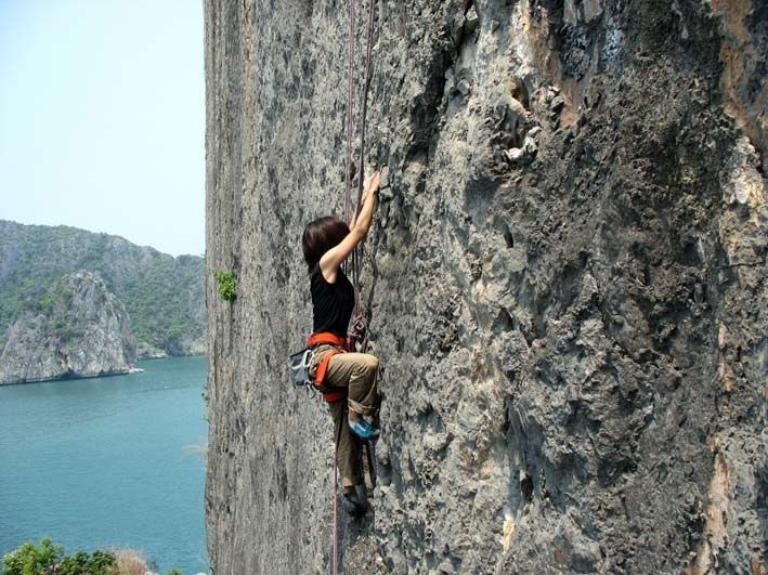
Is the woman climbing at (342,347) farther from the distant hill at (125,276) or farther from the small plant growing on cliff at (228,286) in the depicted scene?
the distant hill at (125,276)

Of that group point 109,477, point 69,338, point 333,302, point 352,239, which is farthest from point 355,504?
point 69,338

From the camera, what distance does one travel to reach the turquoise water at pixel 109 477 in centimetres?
3659

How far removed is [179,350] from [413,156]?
14761 cm

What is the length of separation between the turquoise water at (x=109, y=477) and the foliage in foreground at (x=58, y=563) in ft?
19.7

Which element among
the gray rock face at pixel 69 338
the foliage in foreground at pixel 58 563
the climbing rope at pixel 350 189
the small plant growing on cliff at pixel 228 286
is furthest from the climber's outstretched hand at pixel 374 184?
the gray rock face at pixel 69 338

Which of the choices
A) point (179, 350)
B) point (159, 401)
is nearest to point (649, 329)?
point (159, 401)

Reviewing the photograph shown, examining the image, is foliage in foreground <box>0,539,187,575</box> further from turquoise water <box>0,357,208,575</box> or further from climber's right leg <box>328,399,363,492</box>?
climber's right leg <box>328,399,363,492</box>

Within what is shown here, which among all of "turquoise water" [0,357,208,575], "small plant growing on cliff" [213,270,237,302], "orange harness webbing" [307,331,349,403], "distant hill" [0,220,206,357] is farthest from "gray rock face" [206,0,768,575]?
"distant hill" [0,220,206,357]

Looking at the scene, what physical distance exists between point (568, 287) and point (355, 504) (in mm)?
2506

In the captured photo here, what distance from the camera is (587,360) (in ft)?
9.53

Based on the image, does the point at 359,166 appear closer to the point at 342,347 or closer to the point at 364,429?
the point at 342,347

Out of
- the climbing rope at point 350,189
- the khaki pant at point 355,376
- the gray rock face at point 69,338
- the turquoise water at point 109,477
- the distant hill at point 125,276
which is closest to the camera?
the khaki pant at point 355,376

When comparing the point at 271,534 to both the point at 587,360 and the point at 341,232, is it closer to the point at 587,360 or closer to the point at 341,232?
the point at 341,232

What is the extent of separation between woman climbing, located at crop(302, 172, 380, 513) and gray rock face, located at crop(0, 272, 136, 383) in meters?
122
